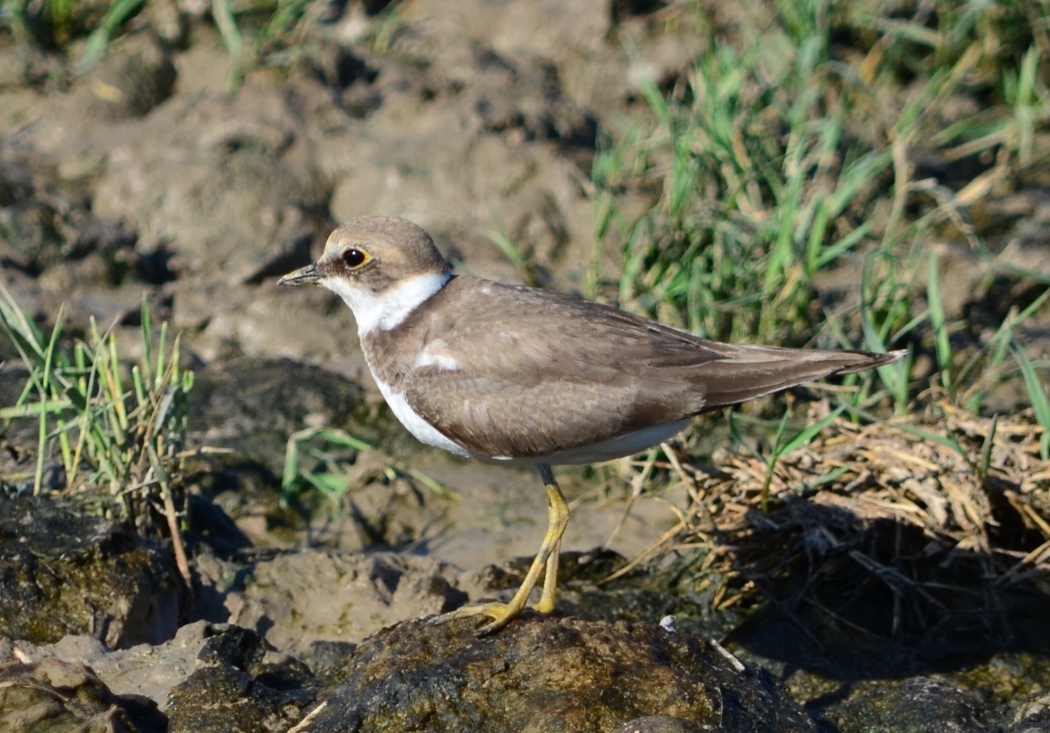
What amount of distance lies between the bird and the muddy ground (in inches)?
26.4

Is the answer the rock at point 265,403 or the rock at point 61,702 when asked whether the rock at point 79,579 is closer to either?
the rock at point 61,702

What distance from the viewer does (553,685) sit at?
4223 millimetres

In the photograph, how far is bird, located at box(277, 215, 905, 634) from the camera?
4910 mm

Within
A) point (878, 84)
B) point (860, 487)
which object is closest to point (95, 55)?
point (878, 84)

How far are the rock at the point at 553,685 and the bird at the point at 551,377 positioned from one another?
0.31 meters

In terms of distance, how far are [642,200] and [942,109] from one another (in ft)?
8.55

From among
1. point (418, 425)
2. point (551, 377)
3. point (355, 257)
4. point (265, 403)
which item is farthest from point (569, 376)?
point (265, 403)

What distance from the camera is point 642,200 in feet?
28.9

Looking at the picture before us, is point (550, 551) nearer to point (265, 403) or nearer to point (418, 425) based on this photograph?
point (418, 425)

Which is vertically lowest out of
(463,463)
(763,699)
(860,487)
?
(463,463)

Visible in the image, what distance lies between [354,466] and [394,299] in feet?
5.78

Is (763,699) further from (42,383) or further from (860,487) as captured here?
(42,383)

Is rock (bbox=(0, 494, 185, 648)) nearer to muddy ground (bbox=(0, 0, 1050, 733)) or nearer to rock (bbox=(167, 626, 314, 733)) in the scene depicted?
muddy ground (bbox=(0, 0, 1050, 733))

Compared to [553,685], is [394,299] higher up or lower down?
higher up
